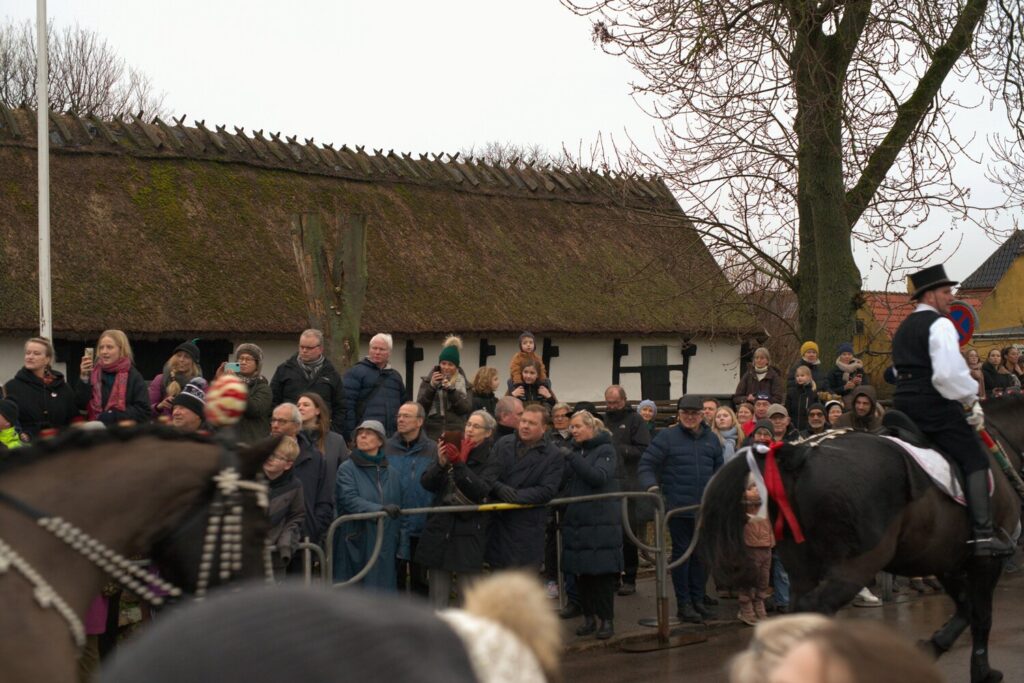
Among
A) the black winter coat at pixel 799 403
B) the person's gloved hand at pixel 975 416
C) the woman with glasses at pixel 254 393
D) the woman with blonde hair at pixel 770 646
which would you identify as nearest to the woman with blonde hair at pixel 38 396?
the woman with glasses at pixel 254 393

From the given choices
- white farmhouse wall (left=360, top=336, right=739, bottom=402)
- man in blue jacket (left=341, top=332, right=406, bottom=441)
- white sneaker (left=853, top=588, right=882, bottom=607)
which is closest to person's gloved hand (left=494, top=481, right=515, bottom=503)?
man in blue jacket (left=341, top=332, right=406, bottom=441)

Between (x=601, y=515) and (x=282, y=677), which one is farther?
(x=601, y=515)

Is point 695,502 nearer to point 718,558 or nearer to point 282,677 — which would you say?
point 718,558

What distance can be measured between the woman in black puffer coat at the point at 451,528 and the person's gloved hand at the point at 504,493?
0.06 metres

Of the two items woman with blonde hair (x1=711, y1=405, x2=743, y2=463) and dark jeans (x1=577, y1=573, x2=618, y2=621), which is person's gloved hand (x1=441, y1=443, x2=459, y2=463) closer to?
dark jeans (x1=577, y1=573, x2=618, y2=621)

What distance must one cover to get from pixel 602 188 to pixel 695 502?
17.5 m

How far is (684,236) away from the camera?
65.3ft

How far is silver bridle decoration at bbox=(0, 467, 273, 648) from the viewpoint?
4008 mm

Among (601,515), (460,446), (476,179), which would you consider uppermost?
(476,179)

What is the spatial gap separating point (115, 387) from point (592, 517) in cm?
403

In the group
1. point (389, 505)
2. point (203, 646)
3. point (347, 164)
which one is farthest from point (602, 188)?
point (203, 646)

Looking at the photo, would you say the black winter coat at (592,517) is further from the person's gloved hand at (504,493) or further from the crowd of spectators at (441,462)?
the person's gloved hand at (504,493)

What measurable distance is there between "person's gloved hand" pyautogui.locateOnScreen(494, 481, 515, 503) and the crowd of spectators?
0.01 m

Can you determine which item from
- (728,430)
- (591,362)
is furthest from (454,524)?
(591,362)
